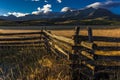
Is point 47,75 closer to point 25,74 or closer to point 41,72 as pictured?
point 41,72

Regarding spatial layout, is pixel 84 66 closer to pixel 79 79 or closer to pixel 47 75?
pixel 79 79

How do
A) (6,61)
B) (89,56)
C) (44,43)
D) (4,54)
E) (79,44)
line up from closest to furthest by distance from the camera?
(89,56) → (79,44) → (6,61) → (4,54) → (44,43)

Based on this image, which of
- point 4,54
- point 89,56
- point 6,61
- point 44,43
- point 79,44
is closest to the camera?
point 89,56

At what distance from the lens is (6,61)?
1300 centimetres

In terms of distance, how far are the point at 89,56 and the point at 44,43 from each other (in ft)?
29.0

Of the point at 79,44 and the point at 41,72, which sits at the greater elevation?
the point at 79,44

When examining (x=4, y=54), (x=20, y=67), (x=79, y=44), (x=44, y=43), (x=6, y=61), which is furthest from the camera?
(x=44, y=43)

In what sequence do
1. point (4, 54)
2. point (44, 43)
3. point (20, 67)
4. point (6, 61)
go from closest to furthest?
point (20, 67) < point (6, 61) < point (4, 54) < point (44, 43)

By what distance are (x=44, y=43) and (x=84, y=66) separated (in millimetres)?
8347

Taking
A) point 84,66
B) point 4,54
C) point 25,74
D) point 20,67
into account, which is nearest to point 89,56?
point 84,66

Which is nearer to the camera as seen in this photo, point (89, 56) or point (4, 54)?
point (89, 56)

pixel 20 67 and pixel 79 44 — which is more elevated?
pixel 79 44

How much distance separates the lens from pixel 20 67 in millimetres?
10758

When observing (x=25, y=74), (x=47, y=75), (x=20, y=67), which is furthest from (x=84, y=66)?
(x=20, y=67)
